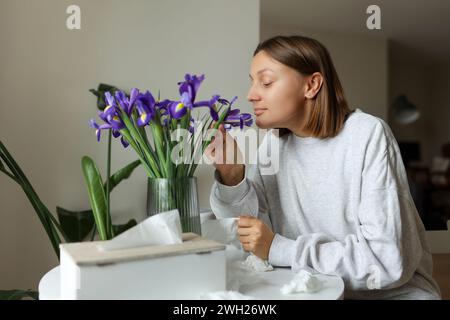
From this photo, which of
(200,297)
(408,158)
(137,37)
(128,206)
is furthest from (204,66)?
(408,158)

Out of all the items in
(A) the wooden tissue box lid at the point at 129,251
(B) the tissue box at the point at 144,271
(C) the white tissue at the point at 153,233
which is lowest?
(B) the tissue box at the point at 144,271

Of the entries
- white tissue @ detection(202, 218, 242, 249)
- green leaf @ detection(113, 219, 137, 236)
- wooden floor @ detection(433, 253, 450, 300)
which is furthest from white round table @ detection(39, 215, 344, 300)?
wooden floor @ detection(433, 253, 450, 300)

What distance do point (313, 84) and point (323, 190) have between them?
236 millimetres

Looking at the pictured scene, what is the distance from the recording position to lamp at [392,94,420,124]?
277 inches

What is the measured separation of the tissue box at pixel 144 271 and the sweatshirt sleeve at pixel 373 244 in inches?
9.0

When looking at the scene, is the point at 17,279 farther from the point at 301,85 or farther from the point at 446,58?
the point at 446,58

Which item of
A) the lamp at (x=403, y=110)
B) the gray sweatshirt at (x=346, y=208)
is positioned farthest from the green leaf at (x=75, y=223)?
the lamp at (x=403, y=110)

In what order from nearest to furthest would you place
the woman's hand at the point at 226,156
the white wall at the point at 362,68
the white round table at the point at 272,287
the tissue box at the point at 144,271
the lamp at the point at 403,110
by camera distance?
the tissue box at the point at 144,271, the white round table at the point at 272,287, the woman's hand at the point at 226,156, the white wall at the point at 362,68, the lamp at the point at 403,110

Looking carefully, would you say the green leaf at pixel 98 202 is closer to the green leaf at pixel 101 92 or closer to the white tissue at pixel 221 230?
the white tissue at pixel 221 230

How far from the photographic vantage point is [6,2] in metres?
1.80

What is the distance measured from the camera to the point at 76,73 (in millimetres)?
1909

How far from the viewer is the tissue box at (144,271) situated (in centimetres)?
57

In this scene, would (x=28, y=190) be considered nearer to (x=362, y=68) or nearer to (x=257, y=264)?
(x=257, y=264)

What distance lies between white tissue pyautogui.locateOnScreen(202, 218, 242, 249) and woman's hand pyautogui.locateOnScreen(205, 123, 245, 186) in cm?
11
